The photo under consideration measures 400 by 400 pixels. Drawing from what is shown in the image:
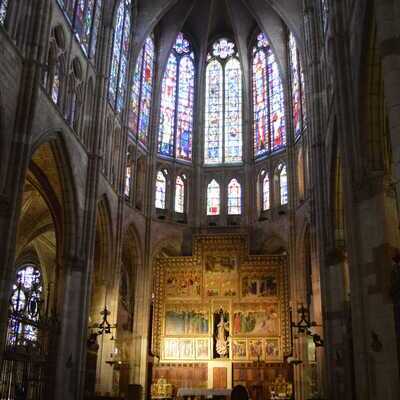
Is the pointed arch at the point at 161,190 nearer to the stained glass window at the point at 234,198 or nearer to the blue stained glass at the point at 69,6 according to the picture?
the stained glass window at the point at 234,198

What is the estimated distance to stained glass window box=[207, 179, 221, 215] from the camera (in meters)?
35.8

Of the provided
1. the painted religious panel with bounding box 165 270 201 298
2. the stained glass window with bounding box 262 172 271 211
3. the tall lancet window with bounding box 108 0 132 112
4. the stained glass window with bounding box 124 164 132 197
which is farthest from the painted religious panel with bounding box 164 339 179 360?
the tall lancet window with bounding box 108 0 132 112

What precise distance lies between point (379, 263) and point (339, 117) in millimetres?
5068

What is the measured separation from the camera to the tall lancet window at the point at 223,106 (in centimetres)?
3709

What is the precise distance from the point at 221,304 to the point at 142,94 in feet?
44.1

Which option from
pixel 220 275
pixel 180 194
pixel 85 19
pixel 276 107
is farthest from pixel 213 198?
pixel 85 19

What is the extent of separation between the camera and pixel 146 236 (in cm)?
3353

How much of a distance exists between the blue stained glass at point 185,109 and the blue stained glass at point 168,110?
0.44 meters

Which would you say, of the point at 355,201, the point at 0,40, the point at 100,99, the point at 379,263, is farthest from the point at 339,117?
the point at 100,99

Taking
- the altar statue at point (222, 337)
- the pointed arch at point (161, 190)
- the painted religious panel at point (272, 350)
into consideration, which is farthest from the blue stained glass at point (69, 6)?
the painted religious panel at point (272, 350)

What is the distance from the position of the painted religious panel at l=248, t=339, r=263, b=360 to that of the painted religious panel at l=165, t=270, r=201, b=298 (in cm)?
397

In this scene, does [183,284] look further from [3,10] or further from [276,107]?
[3,10]

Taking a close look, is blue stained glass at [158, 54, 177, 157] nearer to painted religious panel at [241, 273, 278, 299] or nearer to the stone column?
painted religious panel at [241, 273, 278, 299]

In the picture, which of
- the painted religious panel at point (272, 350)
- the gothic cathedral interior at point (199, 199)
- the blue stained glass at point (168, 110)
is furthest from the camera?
the blue stained glass at point (168, 110)
